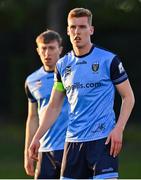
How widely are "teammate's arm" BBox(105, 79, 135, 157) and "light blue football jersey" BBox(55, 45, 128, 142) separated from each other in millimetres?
83

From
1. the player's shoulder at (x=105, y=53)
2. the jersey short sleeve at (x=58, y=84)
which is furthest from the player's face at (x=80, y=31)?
the jersey short sleeve at (x=58, y=84)

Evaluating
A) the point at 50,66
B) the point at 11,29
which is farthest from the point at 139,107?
the point at 50,66

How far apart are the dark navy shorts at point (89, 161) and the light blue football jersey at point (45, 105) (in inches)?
52.4

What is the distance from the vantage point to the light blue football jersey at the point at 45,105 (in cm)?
977

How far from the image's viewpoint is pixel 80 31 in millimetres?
8195

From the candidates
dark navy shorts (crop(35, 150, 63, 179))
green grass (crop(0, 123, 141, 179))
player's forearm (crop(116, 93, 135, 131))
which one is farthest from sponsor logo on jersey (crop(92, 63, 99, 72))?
green grass (crop(0, 123, 141, 179))

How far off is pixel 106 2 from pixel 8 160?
33.2ft

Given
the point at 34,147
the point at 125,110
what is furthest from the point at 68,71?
the point at 34,147

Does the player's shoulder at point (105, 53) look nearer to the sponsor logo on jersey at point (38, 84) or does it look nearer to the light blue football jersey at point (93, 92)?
the light blue football jersey at point (93, 92)

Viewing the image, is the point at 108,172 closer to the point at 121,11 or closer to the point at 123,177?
the point at 123,177

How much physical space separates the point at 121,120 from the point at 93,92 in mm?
392

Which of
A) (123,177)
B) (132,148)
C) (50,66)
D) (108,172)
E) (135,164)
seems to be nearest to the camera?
(108,172)

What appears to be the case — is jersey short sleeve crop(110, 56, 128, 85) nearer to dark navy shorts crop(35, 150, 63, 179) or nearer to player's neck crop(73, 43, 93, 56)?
player's neck crop(73, 43, 93, 56)

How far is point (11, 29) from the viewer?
27.9 meters
